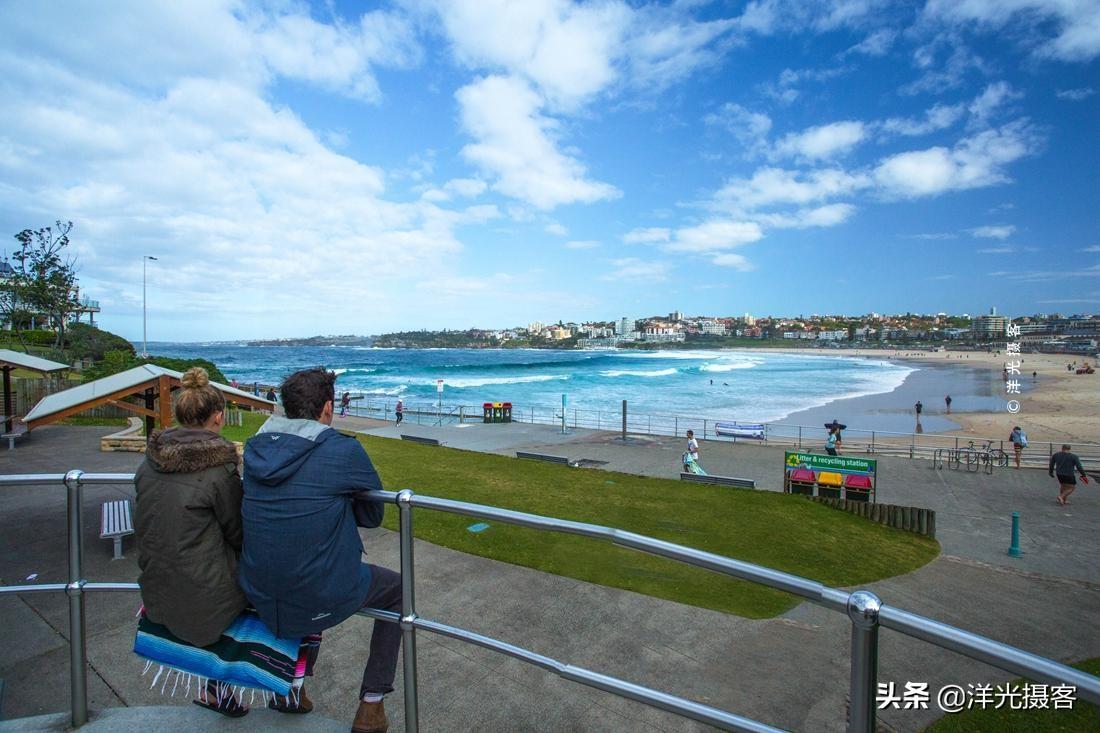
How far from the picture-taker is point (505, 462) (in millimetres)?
14789

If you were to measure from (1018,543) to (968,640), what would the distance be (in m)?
12.3

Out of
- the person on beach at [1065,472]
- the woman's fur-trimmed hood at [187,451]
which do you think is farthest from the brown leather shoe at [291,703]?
the person on beach at [1065,472]

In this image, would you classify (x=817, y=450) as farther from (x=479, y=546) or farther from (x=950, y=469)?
(x=479, y=546)

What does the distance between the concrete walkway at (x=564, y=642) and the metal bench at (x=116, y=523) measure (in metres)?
0.22

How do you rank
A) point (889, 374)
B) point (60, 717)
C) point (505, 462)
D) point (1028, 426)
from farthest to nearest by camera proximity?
point (889, 374) → point (1028, 426) → point (505, 462) → point (60, 717)

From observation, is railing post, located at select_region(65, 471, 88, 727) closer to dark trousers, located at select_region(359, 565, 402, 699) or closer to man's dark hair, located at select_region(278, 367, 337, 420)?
man's dark hair, located at select_region(278, 367, 337, 420)

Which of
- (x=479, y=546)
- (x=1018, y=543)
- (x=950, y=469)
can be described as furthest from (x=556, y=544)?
(x=950, y=469)

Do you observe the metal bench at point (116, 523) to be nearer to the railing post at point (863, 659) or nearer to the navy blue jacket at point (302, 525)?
the navy blue jacket at point (302, 525)

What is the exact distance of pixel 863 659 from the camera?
1322mm

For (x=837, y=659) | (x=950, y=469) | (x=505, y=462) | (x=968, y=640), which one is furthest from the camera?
(x=950, y=469)

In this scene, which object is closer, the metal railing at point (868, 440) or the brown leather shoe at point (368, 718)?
→ the brown leather shoe at point (368, 718)

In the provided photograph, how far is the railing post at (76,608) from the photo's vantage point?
2.36m

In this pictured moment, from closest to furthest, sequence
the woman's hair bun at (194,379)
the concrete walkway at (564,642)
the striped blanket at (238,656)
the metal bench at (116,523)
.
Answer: the striped blanket at (238,656) < the woman's hair bun at (194,379) < the concrete walkway at (564,642) < the metal bench at (116,523)

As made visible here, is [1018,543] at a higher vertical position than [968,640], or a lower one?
lower
